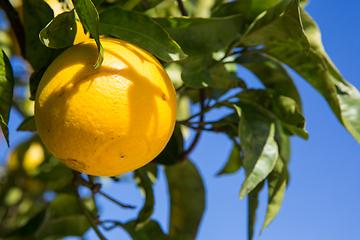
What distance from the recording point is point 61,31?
2.04 feet

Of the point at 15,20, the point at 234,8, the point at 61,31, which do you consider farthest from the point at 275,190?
the point at 15,20

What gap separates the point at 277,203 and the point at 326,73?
1.04 feet

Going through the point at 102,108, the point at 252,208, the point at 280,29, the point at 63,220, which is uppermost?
the point at 280,29

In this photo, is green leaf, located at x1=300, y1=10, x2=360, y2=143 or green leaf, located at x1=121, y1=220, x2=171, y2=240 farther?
green leaf, located at x1=121, y1=220, x2=171, y2=240

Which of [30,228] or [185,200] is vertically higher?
[185,200]

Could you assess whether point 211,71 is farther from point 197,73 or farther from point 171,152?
point 171,152

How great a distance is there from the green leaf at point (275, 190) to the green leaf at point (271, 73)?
240 millimetres

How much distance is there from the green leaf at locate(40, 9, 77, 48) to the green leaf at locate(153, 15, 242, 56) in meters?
0.22

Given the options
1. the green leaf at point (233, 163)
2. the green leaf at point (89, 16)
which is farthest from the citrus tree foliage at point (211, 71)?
the green leaf at point (233, 163)

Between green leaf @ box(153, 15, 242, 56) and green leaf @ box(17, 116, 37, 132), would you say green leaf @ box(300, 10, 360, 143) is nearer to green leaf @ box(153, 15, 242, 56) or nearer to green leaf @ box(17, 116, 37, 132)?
green leaf @ box(153, 15, 242, 56)

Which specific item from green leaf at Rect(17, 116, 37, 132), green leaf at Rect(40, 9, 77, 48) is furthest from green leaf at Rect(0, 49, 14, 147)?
green leaf at Rect(17, 116, 37, 132)

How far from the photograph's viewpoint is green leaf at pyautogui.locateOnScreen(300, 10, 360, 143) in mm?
781

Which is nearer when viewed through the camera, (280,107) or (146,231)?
(280,107)

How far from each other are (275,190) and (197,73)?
33 cm
